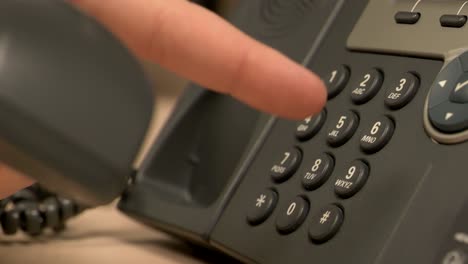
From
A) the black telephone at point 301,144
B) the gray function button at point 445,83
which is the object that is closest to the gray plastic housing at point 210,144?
the black telephone at point 301,144

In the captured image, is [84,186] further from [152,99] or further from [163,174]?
[163,174]

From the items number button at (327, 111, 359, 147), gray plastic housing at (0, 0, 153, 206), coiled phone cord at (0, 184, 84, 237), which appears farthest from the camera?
coiled phone cord at (0, 184, 84, 237)

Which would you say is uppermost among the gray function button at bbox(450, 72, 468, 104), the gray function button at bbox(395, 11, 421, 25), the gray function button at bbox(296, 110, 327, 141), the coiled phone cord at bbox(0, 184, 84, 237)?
the gray function button at bbox(395, 11, 421, 25)

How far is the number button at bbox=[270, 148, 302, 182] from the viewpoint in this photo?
13.8 inches

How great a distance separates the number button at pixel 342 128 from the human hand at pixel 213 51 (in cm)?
1

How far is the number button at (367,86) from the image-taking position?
0.34m

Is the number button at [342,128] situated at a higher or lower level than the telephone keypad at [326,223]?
higher

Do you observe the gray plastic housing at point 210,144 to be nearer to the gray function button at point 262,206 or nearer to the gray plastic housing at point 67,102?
the gray function button at point 262,206

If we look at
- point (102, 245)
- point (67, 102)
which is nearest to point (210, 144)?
point (102, 245)

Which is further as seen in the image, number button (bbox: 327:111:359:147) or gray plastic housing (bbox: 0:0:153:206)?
number button (bbox: 327:111:359:147)

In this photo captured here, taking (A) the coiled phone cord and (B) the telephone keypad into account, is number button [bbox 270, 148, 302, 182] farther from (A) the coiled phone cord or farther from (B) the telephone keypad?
(A) the coiled phone cord

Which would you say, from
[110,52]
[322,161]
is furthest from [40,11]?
[322,161]

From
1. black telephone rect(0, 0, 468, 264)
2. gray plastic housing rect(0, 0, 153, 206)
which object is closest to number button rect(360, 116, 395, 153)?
black telephone rect(0, 0, 468, 264)

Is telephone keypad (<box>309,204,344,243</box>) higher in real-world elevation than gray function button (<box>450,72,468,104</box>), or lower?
lower
